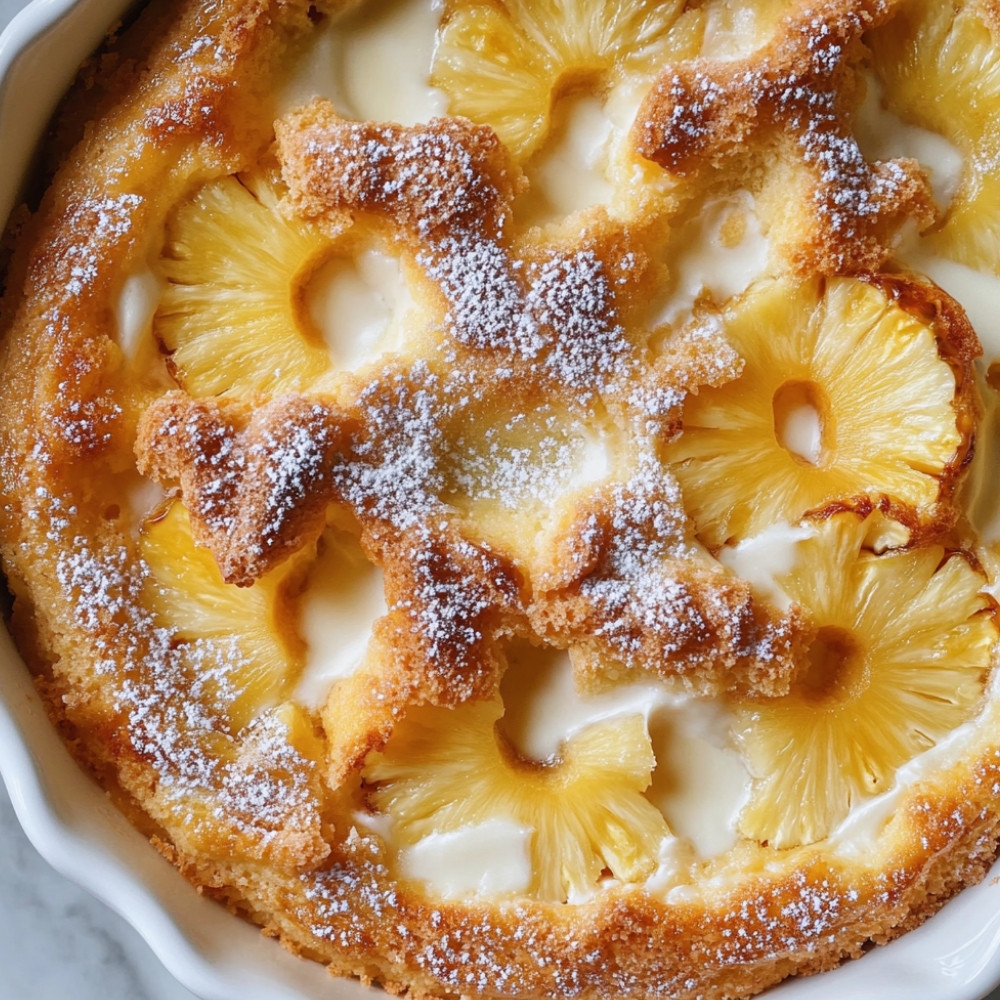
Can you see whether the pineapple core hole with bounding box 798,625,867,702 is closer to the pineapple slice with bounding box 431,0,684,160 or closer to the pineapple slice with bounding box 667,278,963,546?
the pineapple slice with bounding box 667,278,963,546

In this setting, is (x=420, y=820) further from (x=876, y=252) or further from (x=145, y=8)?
(x=145, y=8)

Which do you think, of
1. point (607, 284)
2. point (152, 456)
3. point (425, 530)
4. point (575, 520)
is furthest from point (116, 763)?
point (607, 284)

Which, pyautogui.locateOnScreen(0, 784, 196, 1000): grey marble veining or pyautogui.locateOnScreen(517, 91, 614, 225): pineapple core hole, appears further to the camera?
pyautogui.locateOnScreen(0, 784, 196, 1000): grey marble veining

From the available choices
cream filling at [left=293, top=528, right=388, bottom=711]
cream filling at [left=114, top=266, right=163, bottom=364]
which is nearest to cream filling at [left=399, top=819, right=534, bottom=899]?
cream filling at [left=293, top=528, right=388, bottom=711]

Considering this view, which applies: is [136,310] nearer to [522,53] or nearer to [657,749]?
[522,53]

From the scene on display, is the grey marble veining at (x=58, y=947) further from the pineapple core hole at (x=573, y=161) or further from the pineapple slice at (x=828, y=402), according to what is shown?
the pineapple core hole at (x=573, y=161)
